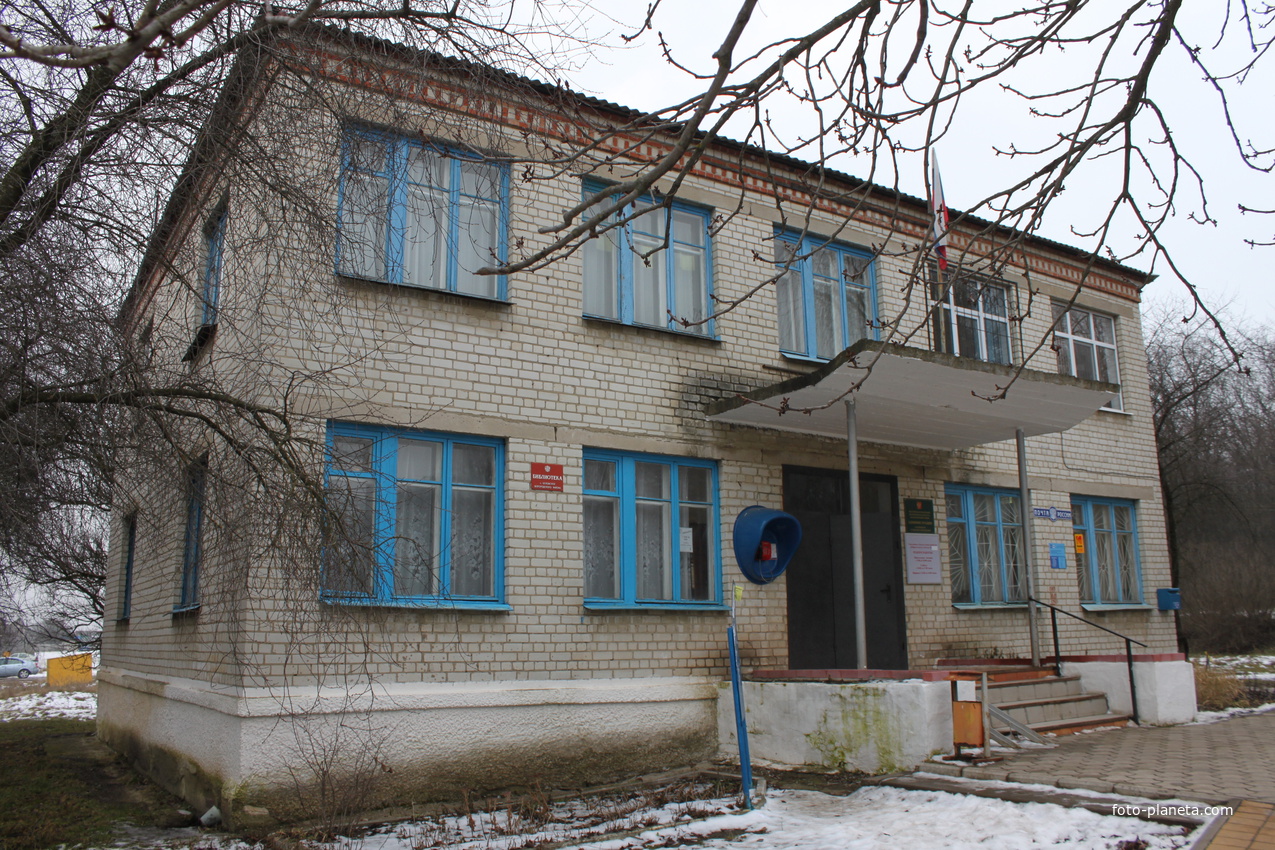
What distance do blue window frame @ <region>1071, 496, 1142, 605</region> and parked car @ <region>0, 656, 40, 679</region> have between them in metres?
46.9

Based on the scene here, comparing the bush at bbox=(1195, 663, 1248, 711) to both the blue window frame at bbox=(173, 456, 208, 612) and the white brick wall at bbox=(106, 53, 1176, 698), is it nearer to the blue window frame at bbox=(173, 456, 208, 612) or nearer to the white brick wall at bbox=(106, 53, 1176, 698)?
the white brick wall at bbox=(106, 53, 1176, 698)

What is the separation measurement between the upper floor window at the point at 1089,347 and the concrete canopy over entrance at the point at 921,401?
11.2 feet

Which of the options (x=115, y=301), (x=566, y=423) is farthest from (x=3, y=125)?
(x=566, y=423)

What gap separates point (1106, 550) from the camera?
46.4ft

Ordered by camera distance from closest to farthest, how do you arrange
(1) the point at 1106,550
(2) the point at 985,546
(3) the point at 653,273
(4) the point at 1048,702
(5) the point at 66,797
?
(5) the point at 66,797, (4) the point at 1048,702, (3) the point at 653,273, (2) the point at 985,546, (1) the point at 1106,550

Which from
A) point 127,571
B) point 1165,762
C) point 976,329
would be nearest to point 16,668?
point 127,571

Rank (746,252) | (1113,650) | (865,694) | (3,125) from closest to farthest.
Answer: (3,125) < (865,694) < (746,252) < (1113,650)

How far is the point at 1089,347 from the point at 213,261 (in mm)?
12638

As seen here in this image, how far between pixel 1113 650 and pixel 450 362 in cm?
988

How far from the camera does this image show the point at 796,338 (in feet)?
37.3

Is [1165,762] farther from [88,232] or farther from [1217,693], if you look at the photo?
[88,232]

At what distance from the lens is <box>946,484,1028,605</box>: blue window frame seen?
12109 mm

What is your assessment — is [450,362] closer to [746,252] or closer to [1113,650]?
[746,252]

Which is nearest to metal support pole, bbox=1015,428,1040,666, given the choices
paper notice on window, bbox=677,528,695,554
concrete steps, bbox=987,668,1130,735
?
concrete steps, bbox=987,668,1130,735
